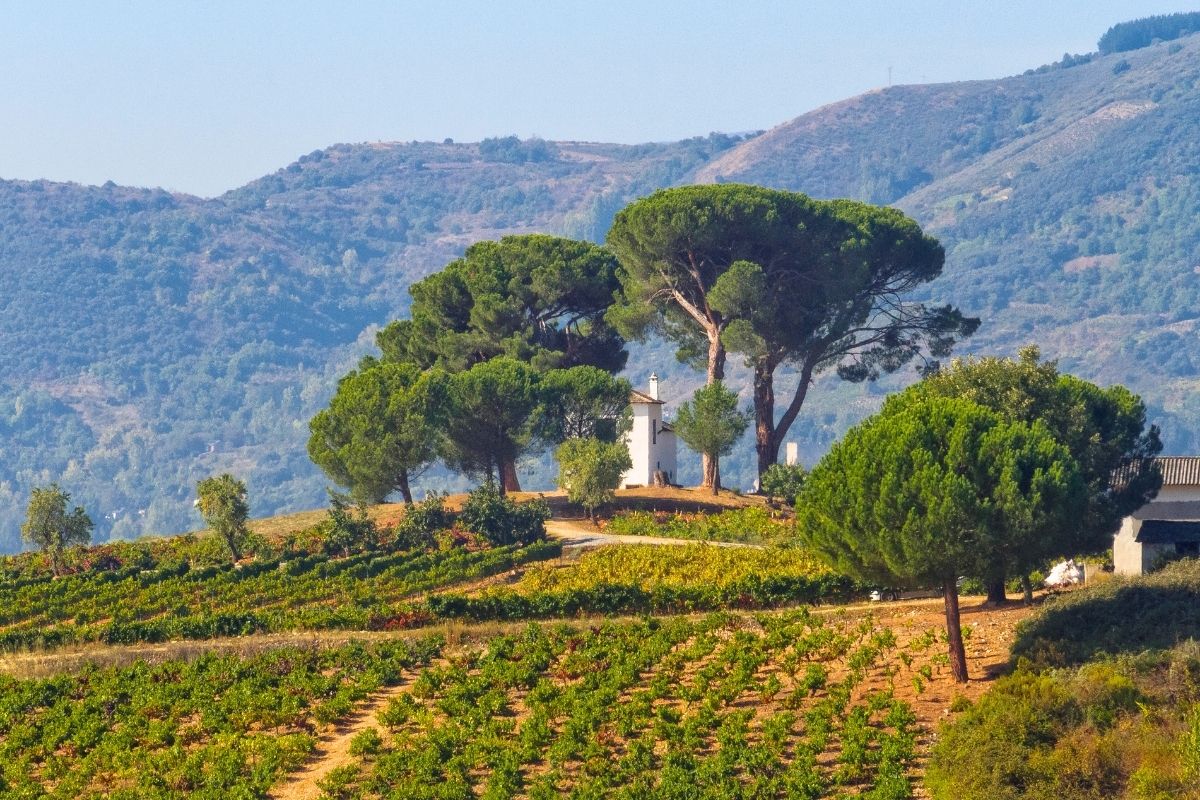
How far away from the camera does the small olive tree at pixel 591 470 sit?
71000 millimetres

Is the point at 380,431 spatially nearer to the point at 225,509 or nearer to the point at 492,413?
the point at 492,413

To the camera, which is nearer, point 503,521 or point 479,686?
point 479,686

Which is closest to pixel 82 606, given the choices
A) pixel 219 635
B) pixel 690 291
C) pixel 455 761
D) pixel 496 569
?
pixel 219 635

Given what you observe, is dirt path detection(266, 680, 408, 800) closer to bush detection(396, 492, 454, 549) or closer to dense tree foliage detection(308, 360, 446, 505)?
bush detection(396, 492, 454, 549)

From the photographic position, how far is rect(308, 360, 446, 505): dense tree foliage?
71375 millimetres

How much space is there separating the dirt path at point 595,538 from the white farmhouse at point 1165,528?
12.8 metres

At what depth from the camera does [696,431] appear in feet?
260

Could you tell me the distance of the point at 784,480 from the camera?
241ft

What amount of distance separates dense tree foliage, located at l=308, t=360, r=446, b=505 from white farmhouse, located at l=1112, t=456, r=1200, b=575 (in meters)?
26.2

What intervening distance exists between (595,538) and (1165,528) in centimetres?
2073

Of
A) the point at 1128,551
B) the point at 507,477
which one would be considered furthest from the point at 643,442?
the point at 1128,551

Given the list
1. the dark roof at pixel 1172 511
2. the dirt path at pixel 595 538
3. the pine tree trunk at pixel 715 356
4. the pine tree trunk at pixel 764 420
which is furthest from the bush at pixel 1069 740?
the pine tree trunk at pixel 764 420

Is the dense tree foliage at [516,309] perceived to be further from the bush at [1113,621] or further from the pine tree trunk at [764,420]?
the bush at [1113,621]

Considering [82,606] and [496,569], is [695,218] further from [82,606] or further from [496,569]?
[82,606]
